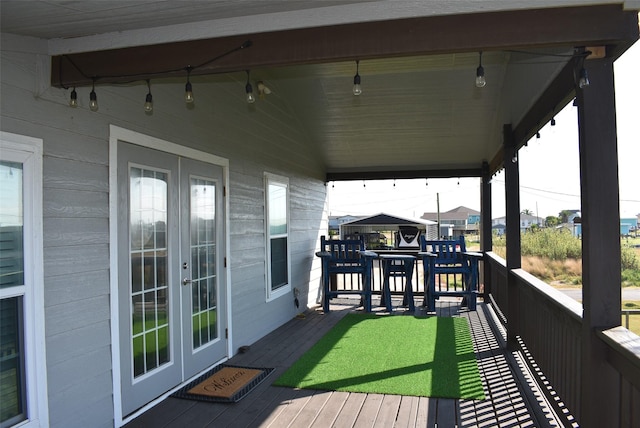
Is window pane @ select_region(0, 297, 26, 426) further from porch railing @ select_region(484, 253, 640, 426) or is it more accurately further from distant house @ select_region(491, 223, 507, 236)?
distant house @ select_region(491, 223, 507, 236)

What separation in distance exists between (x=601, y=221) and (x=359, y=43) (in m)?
1.46

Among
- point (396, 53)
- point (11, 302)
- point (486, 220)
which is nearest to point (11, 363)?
point (11, 302)

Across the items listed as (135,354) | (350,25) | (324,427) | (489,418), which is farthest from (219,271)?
(350,25)

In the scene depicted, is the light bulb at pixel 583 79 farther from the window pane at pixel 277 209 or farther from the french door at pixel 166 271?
the window pane at pixel 277 209

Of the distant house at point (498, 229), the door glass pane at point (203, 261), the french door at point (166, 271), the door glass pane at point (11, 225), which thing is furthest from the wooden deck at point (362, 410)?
the distant house at point (498, 229)

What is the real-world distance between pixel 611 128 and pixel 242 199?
→ 11.8 feet

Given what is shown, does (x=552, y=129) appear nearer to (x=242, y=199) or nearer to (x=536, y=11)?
(x=536, y=11)

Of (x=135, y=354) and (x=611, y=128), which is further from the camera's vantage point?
(x=135, y=354)

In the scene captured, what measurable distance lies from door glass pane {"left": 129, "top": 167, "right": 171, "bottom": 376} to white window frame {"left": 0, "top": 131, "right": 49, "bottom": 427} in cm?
79

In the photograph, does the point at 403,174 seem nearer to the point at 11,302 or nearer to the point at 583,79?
the point at 583,79

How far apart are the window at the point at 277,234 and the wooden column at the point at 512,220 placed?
2.77 m

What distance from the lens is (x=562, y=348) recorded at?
2.97 meters

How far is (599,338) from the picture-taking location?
2.23 m

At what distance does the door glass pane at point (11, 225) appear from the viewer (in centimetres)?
226
